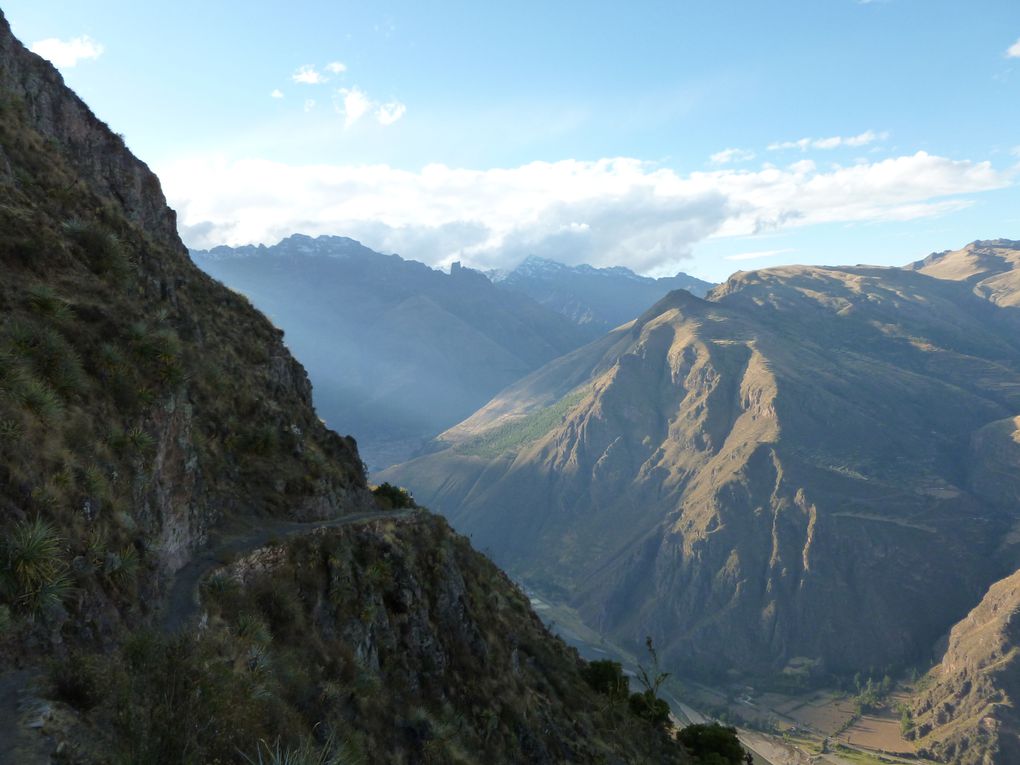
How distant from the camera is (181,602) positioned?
61.4ft

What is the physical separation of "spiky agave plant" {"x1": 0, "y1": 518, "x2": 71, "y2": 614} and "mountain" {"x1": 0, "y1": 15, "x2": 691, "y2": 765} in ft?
0.14

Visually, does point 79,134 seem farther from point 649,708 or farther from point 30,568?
point 649,708

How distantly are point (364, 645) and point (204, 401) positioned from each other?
532 inches

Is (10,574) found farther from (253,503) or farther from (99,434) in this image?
(253,503)

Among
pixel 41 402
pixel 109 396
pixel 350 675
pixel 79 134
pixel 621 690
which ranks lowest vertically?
pixel 621 690

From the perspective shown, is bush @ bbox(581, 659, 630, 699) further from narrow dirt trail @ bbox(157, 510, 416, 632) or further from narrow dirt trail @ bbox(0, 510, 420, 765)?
narrow dirt trail @ bbox(157, 510, 416, 632)

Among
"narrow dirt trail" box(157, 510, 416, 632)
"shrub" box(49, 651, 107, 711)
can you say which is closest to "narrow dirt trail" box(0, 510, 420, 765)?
"narrow dirt trail" box(157, 510, 416, 632)

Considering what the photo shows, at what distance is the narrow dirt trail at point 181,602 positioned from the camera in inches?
400

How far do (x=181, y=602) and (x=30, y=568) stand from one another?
663 centimetres

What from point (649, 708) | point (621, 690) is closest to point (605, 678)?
point (621, 690)

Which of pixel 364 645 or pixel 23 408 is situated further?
pixel 364 645

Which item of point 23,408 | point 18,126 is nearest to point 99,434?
point 23,408

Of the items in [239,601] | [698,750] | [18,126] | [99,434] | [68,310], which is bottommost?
[698,750]

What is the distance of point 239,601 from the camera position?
66.4 feet
